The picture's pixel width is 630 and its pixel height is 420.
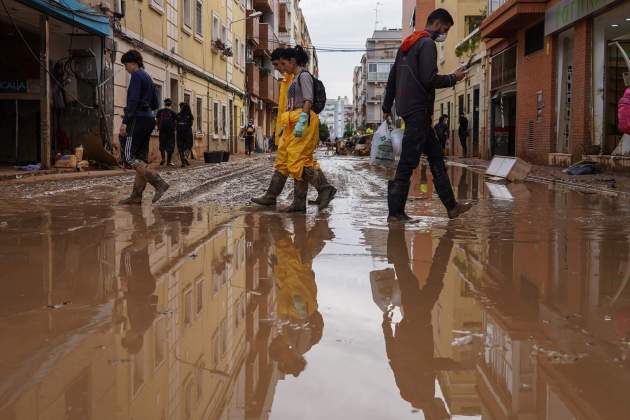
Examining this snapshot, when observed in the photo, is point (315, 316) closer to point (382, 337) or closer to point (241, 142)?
point (382, 337)

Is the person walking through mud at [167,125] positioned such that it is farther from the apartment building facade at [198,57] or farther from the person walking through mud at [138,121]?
the person walking through mud at [138,121]

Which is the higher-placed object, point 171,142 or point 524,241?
point 171,142

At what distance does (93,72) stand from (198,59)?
1125 centimetres

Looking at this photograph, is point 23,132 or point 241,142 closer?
point 23,132

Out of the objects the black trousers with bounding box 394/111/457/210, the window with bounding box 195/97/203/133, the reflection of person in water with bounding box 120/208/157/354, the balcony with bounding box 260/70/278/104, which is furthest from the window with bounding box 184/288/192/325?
the balcony with bounding box 260/70/278/104

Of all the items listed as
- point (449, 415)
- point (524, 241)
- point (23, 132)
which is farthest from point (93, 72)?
point (449, 415)

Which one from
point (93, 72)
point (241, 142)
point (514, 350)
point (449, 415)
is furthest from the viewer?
point (241, 142)

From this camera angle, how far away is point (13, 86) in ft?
54.3

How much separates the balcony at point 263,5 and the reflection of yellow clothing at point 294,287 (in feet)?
143

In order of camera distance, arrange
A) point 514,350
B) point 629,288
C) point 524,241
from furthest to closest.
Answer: point 524,241 → point 629,288 → point 514,350

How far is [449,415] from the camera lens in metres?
2.05

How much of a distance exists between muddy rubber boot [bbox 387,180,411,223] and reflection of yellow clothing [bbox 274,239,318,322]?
1.77m

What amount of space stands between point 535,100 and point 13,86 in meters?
14.1

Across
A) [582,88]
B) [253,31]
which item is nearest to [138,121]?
[582,88]
